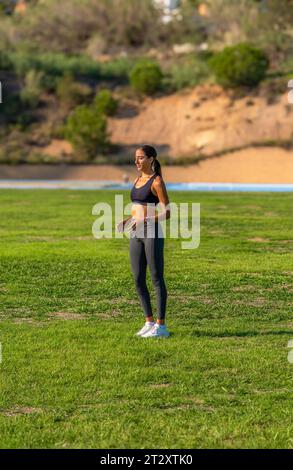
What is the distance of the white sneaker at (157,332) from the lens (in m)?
8.96

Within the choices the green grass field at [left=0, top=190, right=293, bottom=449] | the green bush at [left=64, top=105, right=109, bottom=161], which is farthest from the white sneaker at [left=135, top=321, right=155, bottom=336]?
Answer: the green bush at [left=64, top=105, right=109, bottom=161]

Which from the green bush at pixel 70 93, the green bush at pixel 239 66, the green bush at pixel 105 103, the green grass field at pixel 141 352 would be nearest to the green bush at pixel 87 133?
the green bush at pixel 105 103

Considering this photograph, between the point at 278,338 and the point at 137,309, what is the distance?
223 cm

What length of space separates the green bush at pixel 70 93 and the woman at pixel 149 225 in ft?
170

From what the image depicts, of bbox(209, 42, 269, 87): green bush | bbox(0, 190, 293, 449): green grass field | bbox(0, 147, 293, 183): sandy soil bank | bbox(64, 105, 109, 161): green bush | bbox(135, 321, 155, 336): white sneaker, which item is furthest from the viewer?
bbox(209, 42, 269, 87): green bush

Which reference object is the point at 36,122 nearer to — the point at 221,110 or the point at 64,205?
the point at 221,110

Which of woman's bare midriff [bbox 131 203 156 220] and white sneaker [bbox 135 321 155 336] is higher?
woman's bare midriff [bbox 131 203 156 220]

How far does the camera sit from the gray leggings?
8.95m

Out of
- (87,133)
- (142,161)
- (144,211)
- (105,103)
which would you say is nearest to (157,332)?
(144,211)

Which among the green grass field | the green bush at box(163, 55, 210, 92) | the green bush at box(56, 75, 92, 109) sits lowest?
the green grass field

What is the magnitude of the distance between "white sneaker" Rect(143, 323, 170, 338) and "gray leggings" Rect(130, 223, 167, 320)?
94 millimetres

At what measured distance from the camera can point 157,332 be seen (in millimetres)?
8961

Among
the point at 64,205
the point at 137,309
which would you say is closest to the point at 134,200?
the point at 137,309

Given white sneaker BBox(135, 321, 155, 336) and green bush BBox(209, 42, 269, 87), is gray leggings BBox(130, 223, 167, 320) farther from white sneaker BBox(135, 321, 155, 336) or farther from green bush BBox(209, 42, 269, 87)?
green bush BBox(209, 42, 269, 87)
